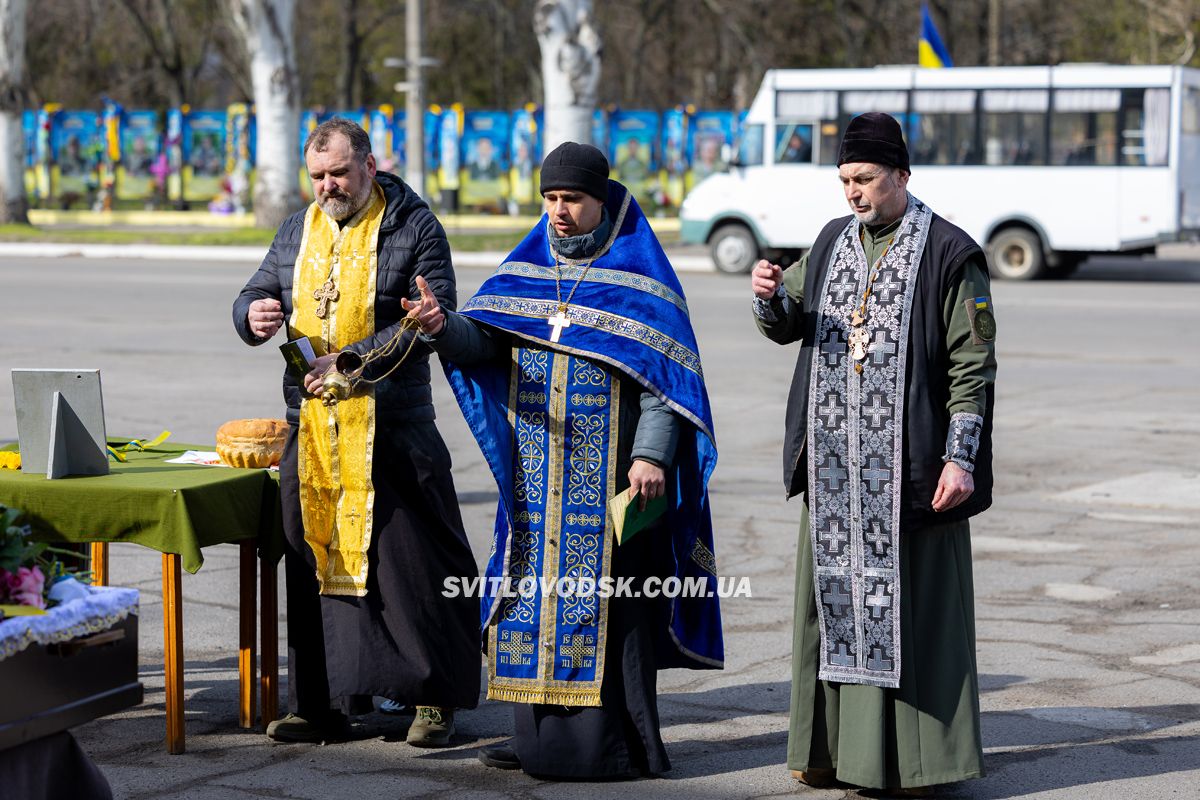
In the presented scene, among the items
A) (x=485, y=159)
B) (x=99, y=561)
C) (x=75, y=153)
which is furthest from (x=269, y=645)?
(x=75, y=153)

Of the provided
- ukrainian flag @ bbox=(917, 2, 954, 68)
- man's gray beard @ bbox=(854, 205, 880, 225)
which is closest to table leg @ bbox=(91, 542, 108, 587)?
man's gray beard @ bbox=(854, 205, 880, 225)

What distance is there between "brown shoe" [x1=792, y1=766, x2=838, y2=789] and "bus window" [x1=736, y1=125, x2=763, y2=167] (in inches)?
808

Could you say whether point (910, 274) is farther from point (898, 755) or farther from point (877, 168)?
point (898, 755)

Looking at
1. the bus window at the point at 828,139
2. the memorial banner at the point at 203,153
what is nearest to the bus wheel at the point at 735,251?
the bus window at the point at 828,139

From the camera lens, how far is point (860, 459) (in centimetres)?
469

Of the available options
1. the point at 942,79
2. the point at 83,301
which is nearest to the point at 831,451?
the point at 83,301

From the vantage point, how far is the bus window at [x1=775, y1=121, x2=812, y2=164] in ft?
81.1

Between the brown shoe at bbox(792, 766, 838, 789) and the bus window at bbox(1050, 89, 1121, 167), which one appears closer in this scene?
the brown shoe at bbox(792, 766, 838, 789)

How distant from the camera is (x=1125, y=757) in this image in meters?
5.04

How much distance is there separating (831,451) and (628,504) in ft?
1.89

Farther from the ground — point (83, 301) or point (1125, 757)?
point (83, 301)

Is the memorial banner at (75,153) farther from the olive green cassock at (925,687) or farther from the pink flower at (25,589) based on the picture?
the pink flower at (25,589)

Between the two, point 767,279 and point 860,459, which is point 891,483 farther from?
point 767,279

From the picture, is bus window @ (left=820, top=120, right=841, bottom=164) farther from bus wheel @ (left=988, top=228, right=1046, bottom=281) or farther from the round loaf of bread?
the round loaf of bread
